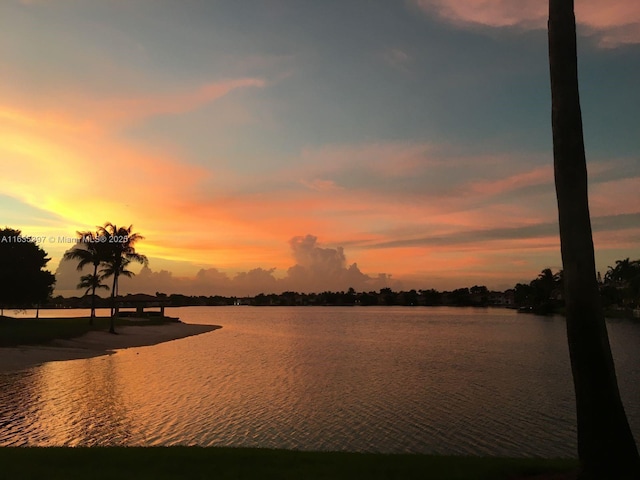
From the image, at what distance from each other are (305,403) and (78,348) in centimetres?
2953

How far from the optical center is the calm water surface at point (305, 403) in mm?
18906

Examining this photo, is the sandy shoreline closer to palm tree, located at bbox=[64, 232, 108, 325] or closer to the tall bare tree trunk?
palm tree, located at bbox=[64, 232, 108, 325]

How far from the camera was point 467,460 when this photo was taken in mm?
11773

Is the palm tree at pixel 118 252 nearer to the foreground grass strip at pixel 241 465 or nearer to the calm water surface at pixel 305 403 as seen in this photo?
the calm water surface at pixel 305 403

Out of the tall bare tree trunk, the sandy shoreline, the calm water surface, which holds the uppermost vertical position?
the tall bare tree trunk

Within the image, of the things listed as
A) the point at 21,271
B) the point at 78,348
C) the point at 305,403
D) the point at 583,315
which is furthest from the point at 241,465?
the point at 21,271

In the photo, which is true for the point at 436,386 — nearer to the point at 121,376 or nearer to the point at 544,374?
the point at 544,374

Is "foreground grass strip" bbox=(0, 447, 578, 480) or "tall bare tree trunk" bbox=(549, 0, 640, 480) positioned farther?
"foreground grass strip" bbox=(0, 447, 578, 480)

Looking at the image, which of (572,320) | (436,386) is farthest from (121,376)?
(572,320)

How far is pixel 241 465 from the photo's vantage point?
11094 millimetres

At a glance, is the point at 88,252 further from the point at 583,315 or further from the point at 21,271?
the point at 583,315

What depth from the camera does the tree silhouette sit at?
58344mm

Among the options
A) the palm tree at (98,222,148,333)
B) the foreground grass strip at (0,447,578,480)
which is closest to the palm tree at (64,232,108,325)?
the palm tree at (98,222,148,333)

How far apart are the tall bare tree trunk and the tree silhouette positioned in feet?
209
